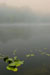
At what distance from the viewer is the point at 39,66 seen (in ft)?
12.9

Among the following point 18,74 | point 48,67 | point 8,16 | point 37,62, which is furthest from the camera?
point 8,16

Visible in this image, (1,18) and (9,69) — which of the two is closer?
(9,69)

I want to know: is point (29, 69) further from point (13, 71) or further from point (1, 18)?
point (1, 18)

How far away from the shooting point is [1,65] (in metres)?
3.92

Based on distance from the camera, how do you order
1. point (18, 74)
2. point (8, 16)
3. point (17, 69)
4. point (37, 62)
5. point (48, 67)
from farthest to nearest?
1. point (8, 16)
2. point (37, 62)
3. point (48, 67)
4. point (17, 69)
5. point (18, 74)

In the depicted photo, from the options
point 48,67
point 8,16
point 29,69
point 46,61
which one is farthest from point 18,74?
point 8,16

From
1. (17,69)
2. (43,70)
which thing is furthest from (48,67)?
(17,69)

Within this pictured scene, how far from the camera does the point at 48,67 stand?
12.6ft

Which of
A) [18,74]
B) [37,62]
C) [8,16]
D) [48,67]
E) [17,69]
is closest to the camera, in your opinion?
[18,74]

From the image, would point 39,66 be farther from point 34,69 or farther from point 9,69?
point 9,69

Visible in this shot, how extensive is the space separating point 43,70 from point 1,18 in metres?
83.2

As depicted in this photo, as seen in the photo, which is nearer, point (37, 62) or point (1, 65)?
point (1, 65)

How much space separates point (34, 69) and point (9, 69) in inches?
30.1

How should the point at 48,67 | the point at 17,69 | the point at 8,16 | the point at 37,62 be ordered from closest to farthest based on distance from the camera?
1. the point at 17,69
2. the point at 48,67
3. the point at 37,62
4. the point at 8,16
